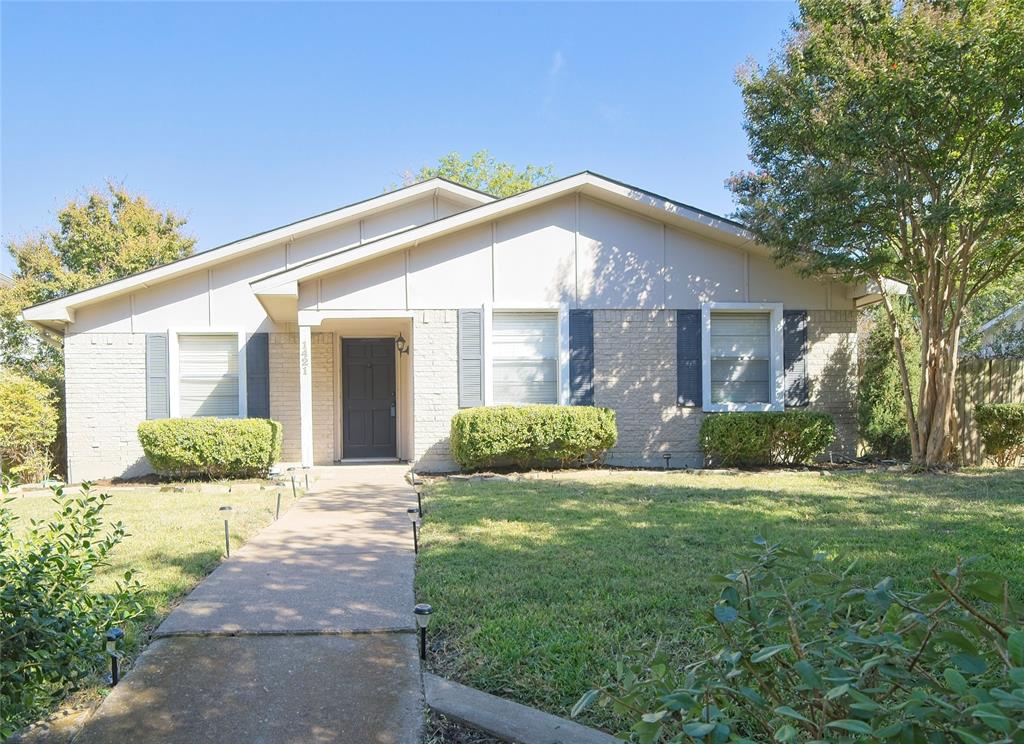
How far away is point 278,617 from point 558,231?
28.6 feet

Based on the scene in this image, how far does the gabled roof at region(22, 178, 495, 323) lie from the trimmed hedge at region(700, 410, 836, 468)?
18.7 ft

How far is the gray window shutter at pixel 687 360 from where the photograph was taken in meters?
11.4

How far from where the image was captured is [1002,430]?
10812 mm

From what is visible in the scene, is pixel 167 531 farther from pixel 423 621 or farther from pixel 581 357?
pixel 581 357

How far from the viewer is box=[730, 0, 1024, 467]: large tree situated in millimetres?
8234

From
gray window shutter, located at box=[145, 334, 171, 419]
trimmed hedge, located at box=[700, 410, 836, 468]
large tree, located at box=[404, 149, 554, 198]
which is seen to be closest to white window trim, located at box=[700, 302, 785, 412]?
trimmed hedge, located at box=[700, 410, 836, 468]

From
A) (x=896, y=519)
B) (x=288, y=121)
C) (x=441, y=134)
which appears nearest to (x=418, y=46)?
(x=288, y=121)

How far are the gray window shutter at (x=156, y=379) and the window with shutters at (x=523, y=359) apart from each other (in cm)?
570

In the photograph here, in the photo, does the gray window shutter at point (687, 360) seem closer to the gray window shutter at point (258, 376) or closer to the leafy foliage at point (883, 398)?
the leafy foliage at point (883, 398)

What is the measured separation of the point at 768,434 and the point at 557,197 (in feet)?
17.6

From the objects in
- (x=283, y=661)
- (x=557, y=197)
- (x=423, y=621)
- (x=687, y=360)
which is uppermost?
(x=557, y=197)

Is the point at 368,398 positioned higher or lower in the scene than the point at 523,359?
lower

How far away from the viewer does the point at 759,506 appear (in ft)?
Result: 23.7

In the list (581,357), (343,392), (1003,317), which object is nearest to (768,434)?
(581,357)
